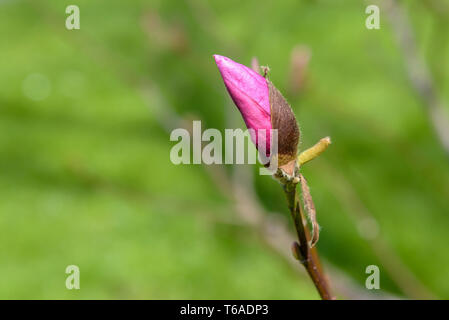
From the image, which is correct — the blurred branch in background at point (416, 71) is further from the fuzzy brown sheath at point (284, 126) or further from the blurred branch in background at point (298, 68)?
the fuzzy brown sheath at point (284, 126)

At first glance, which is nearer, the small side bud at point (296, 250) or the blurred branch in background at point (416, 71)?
the small side bud at point (296, 250)

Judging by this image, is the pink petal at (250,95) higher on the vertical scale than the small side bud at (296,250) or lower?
higher

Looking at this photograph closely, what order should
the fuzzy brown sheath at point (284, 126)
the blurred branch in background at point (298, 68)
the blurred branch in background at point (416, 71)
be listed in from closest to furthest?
the fuzzy brown sheath at point (284, 126) → the blurred branch in background at point (298, 68) → the blurred branch in background at point (416, 71)

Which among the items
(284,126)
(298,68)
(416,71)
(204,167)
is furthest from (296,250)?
(204,167)

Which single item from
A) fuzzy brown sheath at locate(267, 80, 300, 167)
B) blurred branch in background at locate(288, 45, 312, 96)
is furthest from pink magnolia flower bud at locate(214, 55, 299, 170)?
blurred branch in background at locate(288, 45, 312, 96)

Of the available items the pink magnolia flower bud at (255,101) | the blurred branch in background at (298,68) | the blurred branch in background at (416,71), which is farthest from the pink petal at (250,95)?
the blurred branch in background at (416,71)

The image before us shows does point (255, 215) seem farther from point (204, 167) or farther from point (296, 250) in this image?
point (296, 250)

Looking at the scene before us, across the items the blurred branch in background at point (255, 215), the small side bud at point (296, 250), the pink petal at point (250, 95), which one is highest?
the blurred branch in background at point (255, 215)
